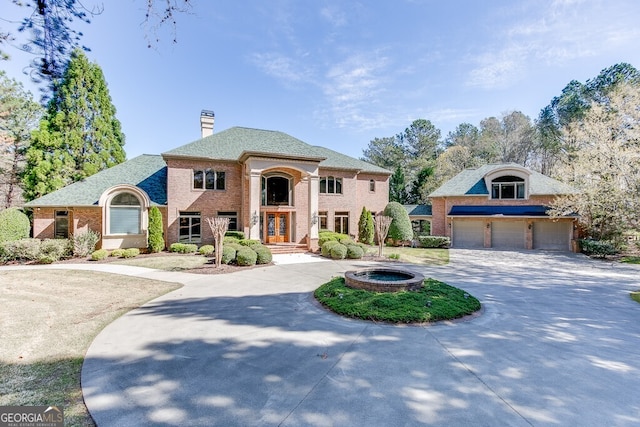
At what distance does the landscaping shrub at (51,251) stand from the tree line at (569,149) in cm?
2768

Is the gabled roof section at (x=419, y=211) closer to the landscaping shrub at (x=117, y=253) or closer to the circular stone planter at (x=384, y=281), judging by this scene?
the circular stone planter at (x=384, y=281)

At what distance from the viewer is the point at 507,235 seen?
912 inches

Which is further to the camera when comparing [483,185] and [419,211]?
[419,211]

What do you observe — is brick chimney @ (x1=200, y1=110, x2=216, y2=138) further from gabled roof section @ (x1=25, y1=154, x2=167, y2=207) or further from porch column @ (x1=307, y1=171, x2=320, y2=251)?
porch column @ (x1=307, y1=171, x2=320, y2=251)

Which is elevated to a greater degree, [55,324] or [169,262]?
[169,262]

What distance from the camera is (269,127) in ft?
78.9

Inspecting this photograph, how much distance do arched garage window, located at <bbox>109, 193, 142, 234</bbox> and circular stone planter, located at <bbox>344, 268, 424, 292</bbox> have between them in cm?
1485

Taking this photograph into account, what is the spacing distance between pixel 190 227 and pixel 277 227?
5.86m

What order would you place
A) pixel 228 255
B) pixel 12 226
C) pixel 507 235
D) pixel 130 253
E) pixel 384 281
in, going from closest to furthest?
pixel 384 281 → pixel 228 255 → pixel 130 253 → pixel 12 226 → pixel 507 235

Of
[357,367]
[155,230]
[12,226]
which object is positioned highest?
[12,226]

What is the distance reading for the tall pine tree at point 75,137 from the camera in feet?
71.6

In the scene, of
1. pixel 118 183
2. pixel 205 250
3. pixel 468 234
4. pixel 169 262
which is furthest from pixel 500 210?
pixel 118 183

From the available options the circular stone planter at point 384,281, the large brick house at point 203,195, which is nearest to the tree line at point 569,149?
the circular stone planter at point 384,281

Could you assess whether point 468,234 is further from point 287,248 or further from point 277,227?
point 277,227
